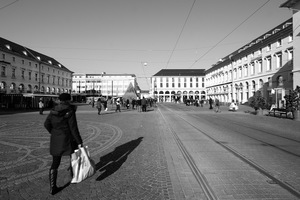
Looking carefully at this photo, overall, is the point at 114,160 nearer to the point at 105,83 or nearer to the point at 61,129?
the point at 61,129

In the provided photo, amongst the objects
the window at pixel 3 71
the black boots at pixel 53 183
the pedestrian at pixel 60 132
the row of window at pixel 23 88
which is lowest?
the black boots at pixel 53 183

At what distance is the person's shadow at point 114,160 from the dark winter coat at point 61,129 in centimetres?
103

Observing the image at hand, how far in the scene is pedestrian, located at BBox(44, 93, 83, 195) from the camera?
11.7ft

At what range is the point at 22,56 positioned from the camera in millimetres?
52844

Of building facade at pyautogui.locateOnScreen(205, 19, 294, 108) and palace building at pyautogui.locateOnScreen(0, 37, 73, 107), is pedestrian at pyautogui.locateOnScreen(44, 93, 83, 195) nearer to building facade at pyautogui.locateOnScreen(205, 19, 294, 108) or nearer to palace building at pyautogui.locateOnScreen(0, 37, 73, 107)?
building facade at pyautogui.locateOnScreen(205, 19, 294, 108)

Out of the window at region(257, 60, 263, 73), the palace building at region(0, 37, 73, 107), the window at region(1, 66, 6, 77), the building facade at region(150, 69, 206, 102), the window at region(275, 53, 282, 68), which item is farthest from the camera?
the building facade at region(150, 69, 206, 102)

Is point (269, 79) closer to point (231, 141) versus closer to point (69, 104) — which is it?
point (231, 141)

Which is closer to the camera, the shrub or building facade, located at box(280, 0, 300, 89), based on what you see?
the shrub

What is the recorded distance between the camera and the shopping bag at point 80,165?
11.7 ft

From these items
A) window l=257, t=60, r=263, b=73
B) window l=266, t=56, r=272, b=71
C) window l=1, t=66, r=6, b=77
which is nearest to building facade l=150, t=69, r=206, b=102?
window l=257, t=60, r=263, b=73

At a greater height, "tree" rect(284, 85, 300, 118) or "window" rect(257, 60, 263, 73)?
"window" rect(257, 60, 263, 73)

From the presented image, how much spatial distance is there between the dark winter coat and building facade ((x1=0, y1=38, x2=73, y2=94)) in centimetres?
4465

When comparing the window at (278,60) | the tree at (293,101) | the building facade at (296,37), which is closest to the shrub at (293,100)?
the tree at (293,101)

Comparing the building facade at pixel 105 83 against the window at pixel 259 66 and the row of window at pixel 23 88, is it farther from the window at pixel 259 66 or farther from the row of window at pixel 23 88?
the window at pixel 259 66
